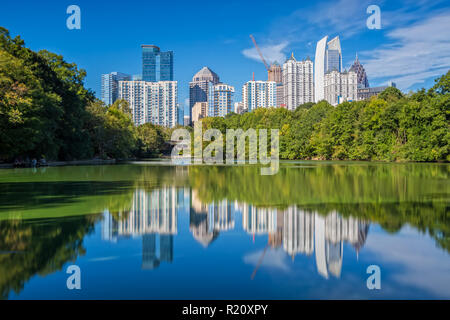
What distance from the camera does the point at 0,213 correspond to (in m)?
7.10

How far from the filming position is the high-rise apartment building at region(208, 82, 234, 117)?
174000 mm

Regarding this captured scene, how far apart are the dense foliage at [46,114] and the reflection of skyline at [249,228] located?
21.4m

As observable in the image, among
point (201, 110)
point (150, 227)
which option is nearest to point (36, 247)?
point (150, 227)

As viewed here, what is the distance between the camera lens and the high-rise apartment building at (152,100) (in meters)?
169

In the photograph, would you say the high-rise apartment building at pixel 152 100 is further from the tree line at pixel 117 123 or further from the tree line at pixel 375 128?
the tree line at pixel 375 128

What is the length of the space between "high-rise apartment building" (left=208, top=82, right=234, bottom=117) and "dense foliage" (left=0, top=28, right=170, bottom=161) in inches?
4736

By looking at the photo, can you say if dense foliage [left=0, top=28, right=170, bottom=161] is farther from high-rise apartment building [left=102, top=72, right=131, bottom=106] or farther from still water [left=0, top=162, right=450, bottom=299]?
high-rise apartment building [left=102, top=72, right=131, bottom=106]

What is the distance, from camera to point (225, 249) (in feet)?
15.7

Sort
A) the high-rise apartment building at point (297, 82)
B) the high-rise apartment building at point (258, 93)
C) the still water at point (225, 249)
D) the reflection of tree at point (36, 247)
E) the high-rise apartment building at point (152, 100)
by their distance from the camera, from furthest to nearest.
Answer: the high-rise apartment building at point (297, 82) → the high-rise apartment building at point (258, 93) → the high-rise apartment building at point (152, 100) → the reflection of tree at point (36, 247) → the still water at point (225, 249)

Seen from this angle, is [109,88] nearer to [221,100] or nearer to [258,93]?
[221,100]

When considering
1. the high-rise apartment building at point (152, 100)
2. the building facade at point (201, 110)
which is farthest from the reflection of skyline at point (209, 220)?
the building facade at point (201, 110)

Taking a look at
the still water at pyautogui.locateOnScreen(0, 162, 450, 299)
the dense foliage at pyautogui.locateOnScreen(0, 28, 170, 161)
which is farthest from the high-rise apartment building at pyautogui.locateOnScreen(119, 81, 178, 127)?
the still water at pyautogui.locateOnScreen(0, 162, 450, 299)

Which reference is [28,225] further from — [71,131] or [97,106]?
[97,106]

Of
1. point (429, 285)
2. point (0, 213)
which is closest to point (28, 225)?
point (0, 213)
